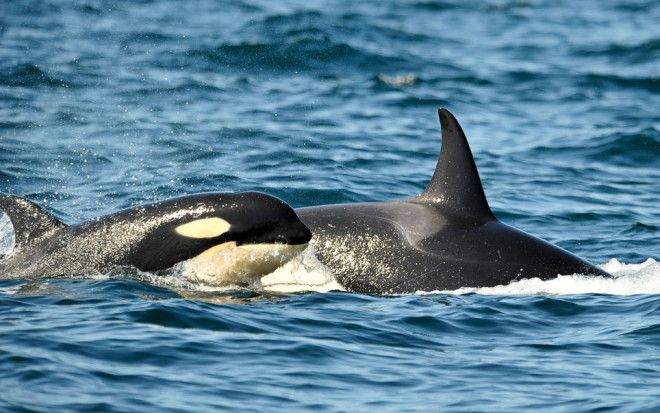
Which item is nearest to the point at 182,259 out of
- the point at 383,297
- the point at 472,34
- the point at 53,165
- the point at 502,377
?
the point at 383,297

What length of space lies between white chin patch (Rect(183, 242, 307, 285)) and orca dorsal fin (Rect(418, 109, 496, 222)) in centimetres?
164

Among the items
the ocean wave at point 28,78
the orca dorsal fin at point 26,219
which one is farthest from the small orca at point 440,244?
the ocean wave at point 28,78

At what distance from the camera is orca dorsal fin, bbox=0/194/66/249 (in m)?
11.6

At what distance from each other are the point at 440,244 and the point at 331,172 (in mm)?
6807

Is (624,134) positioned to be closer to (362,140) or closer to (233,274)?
(362,140)

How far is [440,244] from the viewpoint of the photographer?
1233 cm

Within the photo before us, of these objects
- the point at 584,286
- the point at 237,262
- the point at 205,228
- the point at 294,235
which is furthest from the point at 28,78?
the point at 584,286

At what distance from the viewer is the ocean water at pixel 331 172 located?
941 centimetres

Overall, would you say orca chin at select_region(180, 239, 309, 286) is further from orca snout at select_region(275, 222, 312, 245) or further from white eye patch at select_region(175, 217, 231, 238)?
white eye patch at select_region(175, 217, 231, 238)

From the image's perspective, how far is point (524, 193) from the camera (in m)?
18.9

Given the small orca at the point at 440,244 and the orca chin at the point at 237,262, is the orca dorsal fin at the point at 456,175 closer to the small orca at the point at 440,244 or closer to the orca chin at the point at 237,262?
the small orca at the point at 440,244

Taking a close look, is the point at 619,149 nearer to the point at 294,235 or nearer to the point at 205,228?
the point at 294,235

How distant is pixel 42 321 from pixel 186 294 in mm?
1620

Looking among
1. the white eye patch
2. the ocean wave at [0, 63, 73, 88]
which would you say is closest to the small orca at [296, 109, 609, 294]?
the white eye patch
